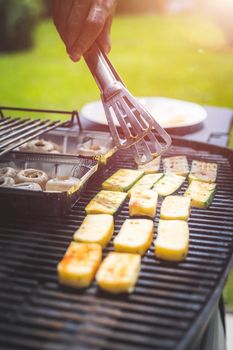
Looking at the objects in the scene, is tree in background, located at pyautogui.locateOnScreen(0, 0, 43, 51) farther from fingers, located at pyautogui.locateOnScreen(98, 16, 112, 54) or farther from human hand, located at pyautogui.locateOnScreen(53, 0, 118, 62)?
human hand, located at pyautogui.locateOnScreen(53, 0, 118, 62)

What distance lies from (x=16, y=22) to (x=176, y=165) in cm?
1152

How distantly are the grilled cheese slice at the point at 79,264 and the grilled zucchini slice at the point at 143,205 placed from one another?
1.66ft

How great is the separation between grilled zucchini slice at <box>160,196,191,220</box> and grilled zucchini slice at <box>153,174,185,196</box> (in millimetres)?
169

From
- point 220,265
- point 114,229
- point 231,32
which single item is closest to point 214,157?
point 114,229

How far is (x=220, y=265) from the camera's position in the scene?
7.57ft

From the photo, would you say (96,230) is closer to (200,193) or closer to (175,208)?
(175,208)

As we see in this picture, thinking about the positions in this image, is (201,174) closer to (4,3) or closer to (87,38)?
(87,38)

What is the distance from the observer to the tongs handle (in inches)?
118

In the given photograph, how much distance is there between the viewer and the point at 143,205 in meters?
2.84

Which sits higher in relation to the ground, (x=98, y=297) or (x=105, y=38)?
(x=105, y=38)

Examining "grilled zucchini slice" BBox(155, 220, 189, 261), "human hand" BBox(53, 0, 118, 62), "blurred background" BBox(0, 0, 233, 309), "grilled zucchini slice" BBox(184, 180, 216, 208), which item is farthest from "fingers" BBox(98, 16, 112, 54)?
"blurred background" BBox(0, 0, 233, 309)

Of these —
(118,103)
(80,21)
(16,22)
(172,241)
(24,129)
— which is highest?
(80,21)

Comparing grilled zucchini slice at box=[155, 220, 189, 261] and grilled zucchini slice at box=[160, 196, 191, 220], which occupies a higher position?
grilled zucchini slice at box=[155, 220, 189, 261]

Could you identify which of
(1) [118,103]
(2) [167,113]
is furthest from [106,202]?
(2) [167,113]
